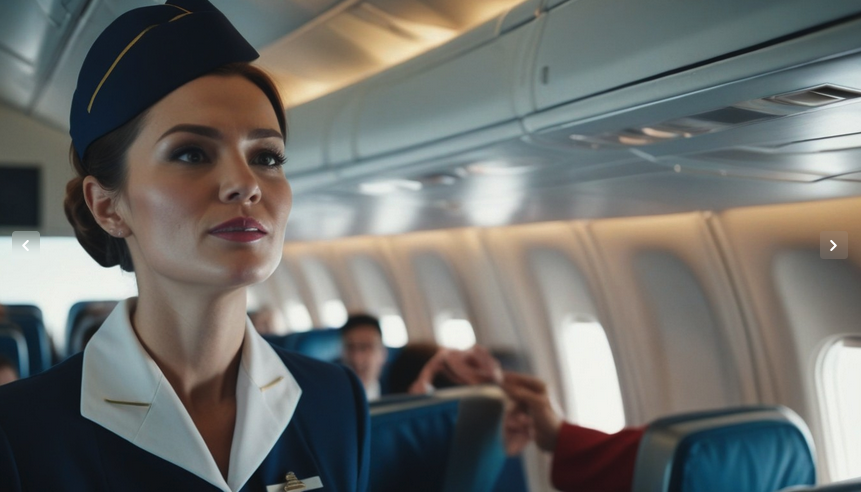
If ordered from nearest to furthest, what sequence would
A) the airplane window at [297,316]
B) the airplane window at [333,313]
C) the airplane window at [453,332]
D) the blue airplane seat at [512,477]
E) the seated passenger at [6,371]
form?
1. the blue airplane seat at [512,477]
2. the seated passenger at [6,371]
3. the airplane window at [453,332]
4. the airplane window at [333,313]
5. the airplane window at [297,316]

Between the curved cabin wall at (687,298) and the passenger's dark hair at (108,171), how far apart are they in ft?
9.82

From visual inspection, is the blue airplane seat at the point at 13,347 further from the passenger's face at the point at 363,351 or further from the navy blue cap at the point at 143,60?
the navy blue cap at the point at 143,60

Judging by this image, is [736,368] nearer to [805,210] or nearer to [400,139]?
[805,210]

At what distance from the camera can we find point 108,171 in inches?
53.7

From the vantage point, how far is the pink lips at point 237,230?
4.11 ft

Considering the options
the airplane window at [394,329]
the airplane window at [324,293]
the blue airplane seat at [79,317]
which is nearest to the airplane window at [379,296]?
the airplane window at [394,329]

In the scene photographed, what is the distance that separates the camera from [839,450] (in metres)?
3.86

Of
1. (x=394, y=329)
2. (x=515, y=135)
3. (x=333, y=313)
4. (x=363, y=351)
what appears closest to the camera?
(x=515, y=135)

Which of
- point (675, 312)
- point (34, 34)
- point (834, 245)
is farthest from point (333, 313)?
point (834, 245)

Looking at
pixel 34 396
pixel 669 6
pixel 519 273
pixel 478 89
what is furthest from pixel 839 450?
pixel 34 396

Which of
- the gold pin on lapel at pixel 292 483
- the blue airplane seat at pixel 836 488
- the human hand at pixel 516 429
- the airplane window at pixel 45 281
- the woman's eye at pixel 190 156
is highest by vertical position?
the airplane window at pixel 45 281

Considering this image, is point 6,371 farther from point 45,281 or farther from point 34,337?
point 45,281

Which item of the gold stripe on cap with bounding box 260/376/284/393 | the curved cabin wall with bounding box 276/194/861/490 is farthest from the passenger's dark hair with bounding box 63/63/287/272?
the curved cabin wall with bounding box 276/194/861/490

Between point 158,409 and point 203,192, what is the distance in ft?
1.24
